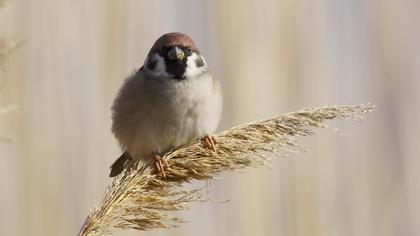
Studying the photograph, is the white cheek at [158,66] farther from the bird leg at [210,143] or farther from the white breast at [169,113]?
the bird leg at [210,143]

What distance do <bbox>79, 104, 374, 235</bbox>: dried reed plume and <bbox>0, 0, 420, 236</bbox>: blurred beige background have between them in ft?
3.19

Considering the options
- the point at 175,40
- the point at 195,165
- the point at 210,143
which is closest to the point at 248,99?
the point at 175,40

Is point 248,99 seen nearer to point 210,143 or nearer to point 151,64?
point 151,64

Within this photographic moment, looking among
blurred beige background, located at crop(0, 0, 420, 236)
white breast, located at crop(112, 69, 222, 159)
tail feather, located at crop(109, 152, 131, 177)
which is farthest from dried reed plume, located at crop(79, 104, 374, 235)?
blurred beige background, located at crop(0, 0, 420, 236)

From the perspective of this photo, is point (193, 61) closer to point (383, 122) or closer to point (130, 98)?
point (130, 98)

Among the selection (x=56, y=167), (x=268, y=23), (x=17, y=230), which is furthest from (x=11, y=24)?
(x=268, y=23)

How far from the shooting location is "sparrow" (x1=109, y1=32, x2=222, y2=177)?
69.0 inches

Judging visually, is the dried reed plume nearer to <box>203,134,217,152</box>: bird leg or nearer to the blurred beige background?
<box>203,134,217,152</box>: bird leg

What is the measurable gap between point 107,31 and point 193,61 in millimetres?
495

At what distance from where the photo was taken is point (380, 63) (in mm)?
2365

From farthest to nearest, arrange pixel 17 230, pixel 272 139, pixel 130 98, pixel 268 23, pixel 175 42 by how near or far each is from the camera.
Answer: pixel 268 23 < pixel 17 230 < pixel 130 98 < pixel 175 42 < pixel 272 139

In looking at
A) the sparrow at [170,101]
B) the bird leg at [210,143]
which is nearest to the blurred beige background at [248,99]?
the sparrow at [170,101]

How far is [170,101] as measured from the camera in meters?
1.78

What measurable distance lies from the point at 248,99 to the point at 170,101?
0.53 metres
